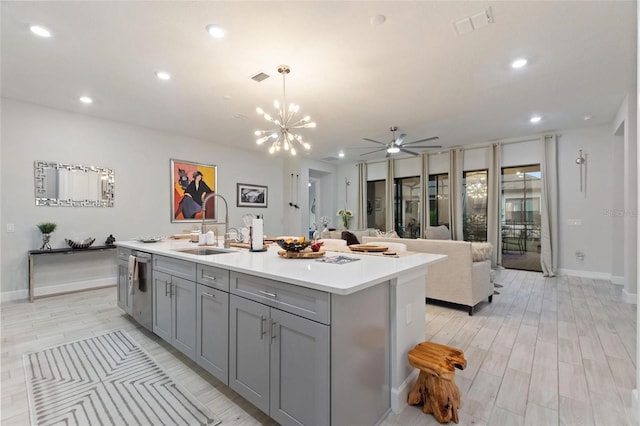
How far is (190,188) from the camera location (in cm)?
606

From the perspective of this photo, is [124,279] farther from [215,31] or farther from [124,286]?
[215,31]

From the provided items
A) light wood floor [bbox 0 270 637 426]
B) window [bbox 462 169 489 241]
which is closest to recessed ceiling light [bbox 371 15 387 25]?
light wood floor [bbox 0 270 637 426]

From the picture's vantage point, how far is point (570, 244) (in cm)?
575

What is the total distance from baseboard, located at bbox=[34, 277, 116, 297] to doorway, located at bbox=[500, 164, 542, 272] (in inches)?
320

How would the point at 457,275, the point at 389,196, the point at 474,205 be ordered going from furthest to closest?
the point at 389,196 → the point at 474,205 → the point at 457,275

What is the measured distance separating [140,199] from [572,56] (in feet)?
21.7

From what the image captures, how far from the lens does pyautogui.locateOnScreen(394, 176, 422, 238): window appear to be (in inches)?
316

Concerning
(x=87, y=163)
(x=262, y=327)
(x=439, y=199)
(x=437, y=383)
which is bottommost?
(x=437, y=383)

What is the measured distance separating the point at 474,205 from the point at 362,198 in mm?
3102

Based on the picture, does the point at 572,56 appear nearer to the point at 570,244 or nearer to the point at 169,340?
the point at 570,244

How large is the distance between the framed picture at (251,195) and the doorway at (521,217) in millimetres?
5781

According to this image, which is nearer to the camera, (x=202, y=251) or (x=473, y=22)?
(x=473, y=22)

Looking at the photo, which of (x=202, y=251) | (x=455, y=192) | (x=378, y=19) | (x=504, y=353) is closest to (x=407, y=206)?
(x=455, y=192)

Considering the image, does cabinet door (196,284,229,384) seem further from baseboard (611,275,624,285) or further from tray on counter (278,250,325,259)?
baseboard (611,275,624,285)
